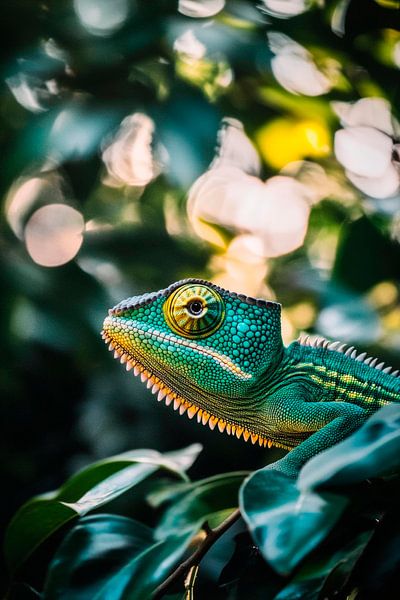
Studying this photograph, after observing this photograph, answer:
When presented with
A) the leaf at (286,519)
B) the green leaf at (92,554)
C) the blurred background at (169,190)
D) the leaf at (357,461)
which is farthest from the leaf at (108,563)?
the blurred background at (169,190)

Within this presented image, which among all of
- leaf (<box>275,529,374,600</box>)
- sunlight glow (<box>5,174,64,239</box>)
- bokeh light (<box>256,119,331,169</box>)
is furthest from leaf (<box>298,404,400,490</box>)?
sunlight glow (<box>5,174,64,239</box>)

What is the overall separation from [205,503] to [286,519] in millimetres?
509

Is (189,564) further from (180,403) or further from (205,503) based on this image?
(180,403)

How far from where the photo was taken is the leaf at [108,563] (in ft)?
3.58

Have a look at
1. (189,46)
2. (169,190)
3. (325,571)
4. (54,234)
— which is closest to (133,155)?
(169,190)

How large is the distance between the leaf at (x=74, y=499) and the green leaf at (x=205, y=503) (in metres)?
0.09

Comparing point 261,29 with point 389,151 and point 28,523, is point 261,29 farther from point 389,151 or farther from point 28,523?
point 28,523

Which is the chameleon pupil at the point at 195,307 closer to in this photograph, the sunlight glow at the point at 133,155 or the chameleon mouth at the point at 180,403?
the chameleon mouth at the point at 180,403

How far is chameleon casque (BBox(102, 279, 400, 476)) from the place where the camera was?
1.25 metres

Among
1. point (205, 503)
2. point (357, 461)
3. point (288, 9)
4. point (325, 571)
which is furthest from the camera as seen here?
point (288, 9)

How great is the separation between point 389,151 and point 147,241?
3.19 feet

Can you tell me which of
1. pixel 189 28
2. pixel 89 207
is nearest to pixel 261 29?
pixel 189 28

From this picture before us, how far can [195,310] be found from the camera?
1.30m

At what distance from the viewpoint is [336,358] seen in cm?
129
